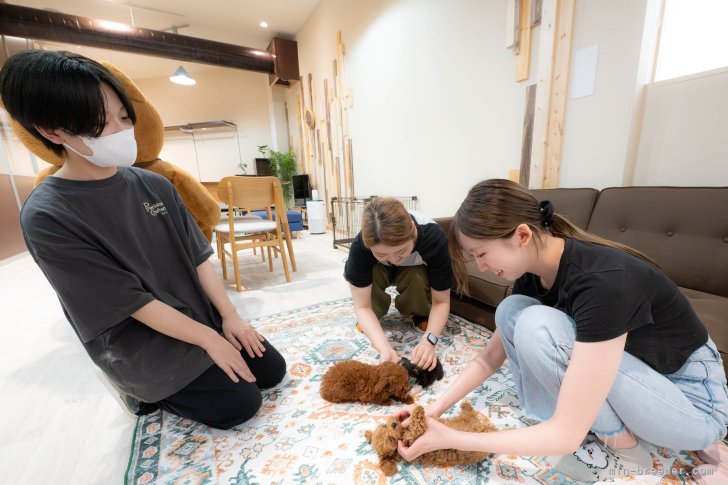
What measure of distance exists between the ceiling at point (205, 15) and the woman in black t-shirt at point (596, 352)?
5.42 meters

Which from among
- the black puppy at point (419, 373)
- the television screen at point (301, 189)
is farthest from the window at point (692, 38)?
the television screen at point (301, 189)

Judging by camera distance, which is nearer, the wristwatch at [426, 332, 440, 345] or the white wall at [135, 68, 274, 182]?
the wristwatch at [426, 332, 440, 345]

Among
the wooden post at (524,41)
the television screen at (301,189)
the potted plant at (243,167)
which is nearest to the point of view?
the wooden post at (524,41)

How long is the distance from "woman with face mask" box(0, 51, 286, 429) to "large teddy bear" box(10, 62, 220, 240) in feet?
1.66

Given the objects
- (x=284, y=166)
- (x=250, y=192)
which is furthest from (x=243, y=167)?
(x=250, y=192)

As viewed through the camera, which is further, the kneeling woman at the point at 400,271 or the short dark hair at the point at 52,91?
the kneeling woman at the point at 400,271

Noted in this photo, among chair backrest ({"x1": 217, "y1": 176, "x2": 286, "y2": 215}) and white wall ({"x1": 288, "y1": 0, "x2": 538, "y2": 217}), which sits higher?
white wall ({"x1": 288, "y1": 0, "x2": 538, "y2": 217})

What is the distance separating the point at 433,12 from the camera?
257cm

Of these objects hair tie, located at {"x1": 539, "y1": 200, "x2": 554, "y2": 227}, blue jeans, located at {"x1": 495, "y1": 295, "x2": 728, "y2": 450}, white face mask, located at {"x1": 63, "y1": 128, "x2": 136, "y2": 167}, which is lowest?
blue jeans, located at {"x1": 495, "y1": 295, "x2": 728, "y2": 450}

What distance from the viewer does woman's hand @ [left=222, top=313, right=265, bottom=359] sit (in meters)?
1.14

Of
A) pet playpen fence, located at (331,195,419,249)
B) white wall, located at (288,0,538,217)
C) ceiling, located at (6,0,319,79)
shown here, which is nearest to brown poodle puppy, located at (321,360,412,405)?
white wall, located at (288,0,538,217)

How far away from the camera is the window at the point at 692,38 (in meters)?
1.34

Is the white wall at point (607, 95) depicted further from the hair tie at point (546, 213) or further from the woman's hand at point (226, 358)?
the woman's hand at point (226, 358)

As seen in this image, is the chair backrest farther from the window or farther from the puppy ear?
the window
